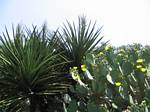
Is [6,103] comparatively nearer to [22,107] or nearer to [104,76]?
[22,107]

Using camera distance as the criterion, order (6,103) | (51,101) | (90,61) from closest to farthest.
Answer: (90,61) → (6,103) → (51,101)

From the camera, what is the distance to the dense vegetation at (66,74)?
4855 mm

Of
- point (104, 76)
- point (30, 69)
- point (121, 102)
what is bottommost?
point (121, 102)

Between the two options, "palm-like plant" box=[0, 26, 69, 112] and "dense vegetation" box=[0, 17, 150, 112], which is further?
"palm-like plant" box=[0, 26, 69, 112]

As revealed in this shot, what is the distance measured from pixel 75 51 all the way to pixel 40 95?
978mm

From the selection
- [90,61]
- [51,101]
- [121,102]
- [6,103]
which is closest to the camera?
[121,102]

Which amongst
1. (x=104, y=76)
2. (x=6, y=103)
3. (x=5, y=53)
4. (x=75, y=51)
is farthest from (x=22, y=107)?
(x=104, y=76)

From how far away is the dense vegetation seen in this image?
4.86 meters

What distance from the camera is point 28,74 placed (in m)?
5.74

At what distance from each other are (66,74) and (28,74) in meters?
0.72

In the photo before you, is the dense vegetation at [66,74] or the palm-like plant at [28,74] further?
the palm-like plant at [28,74]

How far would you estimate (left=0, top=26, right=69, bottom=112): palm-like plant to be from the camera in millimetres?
5742

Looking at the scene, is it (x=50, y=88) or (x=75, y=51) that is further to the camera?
(x=75, y=51)

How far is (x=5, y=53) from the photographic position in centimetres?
596
